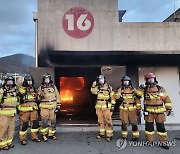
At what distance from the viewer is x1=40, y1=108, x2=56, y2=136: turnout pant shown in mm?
7580

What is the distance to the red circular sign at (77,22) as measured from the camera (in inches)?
433

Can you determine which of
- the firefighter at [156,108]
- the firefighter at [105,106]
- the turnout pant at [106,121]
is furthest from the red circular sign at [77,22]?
the firefighter at [156,108]

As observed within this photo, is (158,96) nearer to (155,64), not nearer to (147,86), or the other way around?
(147,86)

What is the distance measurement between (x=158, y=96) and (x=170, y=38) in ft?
17.8

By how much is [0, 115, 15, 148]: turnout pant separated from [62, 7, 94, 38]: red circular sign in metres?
5.60

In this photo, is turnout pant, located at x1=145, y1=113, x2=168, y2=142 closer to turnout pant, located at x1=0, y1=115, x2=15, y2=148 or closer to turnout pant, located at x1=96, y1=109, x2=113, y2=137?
turnout pant, located at x1=96, y1=109, x2=113, y2=137

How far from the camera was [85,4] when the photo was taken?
11.3 meters

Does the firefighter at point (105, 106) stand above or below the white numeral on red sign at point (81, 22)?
below

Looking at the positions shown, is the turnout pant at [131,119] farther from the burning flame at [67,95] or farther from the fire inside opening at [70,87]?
the burning flame at [67,95]

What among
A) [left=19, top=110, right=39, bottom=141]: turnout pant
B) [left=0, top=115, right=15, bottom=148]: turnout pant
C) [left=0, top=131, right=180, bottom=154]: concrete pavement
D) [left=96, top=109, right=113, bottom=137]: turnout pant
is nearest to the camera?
[left=0, top=131, right=180, bottom=154]: concrete pavement

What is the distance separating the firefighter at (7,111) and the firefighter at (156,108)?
413cm

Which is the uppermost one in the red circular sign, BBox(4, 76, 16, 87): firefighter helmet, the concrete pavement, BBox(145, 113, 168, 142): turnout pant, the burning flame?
the red circular sign

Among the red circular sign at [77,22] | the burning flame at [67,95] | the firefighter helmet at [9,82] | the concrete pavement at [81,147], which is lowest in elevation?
the concrete pavement at [81,147]

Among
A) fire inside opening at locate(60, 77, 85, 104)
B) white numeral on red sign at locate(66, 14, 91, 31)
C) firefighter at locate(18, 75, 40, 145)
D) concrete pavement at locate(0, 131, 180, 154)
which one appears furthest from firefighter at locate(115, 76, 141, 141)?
fire inside opening at locate(60, 77, 85, 104)
